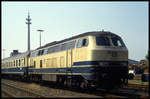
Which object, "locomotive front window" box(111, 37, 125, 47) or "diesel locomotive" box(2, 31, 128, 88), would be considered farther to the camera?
"locomotive front window" box(111, 37, 125, 47)

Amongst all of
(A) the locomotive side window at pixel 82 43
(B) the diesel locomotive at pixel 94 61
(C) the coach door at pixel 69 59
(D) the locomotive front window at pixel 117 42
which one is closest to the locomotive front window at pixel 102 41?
(B) the diesel locomotive at pixel 94 61

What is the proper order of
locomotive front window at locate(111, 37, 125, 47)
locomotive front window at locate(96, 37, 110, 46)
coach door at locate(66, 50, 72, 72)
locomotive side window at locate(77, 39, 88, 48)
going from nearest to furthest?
locomotive front window at locate(96, 37, 110, 46) → locomotive front window at locate(111, 37, 125, 47) → locomotive side window at locate(77, 39, 88, 48) → coach door at locate(66, 50, 72, 72)

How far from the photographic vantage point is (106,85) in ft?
54.6

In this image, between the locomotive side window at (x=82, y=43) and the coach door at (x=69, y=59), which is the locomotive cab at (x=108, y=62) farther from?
the coach door at (x=69, y=59)

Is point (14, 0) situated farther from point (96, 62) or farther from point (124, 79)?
point (124, 79)

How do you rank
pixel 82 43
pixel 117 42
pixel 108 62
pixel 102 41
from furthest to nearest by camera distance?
1. pixel 82 43
2. pixel 117 42
3. pixel 102 41
4. pixel 108 62

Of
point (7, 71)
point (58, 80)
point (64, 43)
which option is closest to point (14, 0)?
point (64, 43)

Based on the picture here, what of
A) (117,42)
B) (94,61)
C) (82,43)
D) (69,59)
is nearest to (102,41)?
(117,42)

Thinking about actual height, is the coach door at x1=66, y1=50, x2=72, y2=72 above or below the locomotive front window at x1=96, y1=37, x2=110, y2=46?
below

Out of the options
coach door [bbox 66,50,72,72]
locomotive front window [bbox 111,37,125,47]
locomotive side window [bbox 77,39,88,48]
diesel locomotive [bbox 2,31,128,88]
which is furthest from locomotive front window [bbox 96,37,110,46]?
coach door [bbox 66,50,72,72]

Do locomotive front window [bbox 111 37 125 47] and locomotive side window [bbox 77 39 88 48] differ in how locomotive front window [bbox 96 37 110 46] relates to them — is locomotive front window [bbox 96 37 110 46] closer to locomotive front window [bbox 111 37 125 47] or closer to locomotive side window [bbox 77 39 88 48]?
locomotive front window [bbox 111 37 125 47]

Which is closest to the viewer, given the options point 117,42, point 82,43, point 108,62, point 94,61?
point 94,61

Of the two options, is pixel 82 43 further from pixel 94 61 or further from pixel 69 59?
pixel 69 59

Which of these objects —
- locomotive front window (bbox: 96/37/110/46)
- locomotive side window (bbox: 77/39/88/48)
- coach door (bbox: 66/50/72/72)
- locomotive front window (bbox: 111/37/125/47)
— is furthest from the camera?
coach door (bbox: 66/50/72/72)
